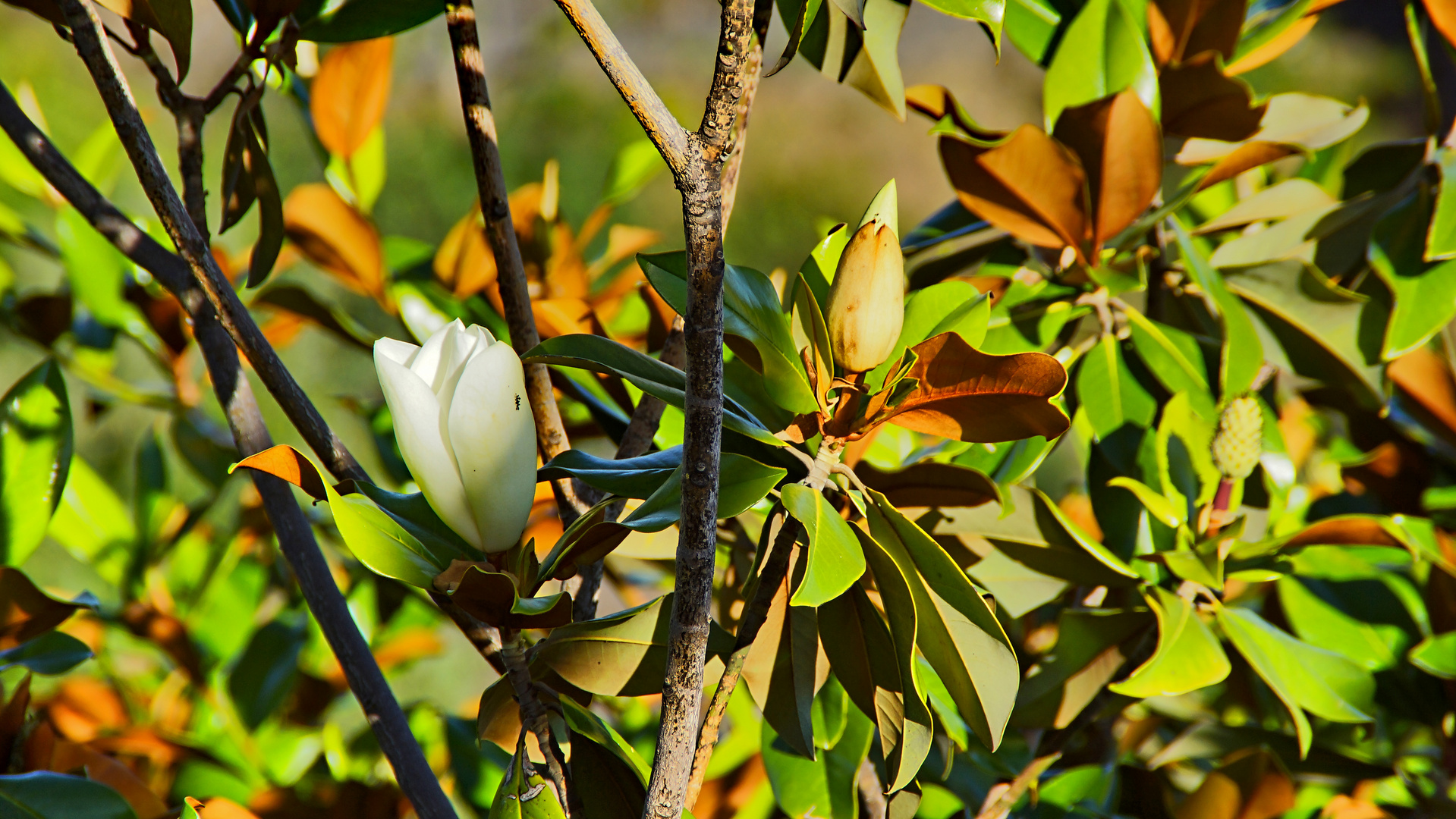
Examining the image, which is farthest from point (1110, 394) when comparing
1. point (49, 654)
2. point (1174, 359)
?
point (49, 654)

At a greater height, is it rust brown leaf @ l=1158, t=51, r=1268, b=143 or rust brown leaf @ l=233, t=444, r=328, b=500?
rust brown leaf @ l=1158, t=51, r=1268, b=143

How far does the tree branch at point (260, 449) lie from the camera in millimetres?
449

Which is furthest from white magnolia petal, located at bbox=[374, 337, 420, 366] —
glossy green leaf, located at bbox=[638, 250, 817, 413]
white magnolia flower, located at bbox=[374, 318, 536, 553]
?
glossy green leaf, located at bbox=[638, 250, 817, 413]

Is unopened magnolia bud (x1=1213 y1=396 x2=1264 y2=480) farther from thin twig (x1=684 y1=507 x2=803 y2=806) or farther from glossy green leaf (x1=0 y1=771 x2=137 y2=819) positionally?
glossy green leaf (x1=0 y1=771 x2=137 y2=819)

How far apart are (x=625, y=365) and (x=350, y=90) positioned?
0.51 m

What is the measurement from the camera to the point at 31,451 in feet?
2.09

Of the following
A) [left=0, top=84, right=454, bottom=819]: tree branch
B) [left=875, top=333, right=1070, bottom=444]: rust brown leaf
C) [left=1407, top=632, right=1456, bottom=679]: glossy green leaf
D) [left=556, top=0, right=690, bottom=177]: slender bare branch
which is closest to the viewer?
[left=556, top=0, right=690, bottom=177]: slender bare branch

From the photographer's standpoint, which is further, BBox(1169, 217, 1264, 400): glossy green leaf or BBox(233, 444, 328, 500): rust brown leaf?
BBox(1169, 217, 1264, 400): glossy green leaf

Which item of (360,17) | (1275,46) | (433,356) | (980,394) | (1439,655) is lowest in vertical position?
(1439,655)

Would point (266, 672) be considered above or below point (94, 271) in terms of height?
below

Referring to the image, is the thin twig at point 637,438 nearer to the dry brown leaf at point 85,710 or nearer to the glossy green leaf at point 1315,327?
the glossy green leaf at point 1315,327

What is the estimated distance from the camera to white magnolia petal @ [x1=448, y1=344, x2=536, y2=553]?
351 mm

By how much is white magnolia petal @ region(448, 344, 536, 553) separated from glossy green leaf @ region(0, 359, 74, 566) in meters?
0.44

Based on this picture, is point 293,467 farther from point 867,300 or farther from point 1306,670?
point 1306,670
